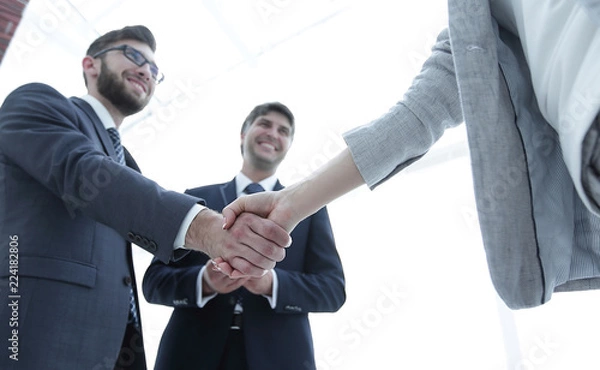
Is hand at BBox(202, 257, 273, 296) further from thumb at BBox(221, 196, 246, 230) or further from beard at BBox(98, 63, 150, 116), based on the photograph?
beard at BBox(98, 63, 150, 116)

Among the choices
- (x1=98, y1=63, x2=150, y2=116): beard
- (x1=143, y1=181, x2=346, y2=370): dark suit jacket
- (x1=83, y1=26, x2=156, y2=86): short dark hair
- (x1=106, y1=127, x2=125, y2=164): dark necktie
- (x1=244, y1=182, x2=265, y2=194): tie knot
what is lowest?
(x1=143, y1=181, x2=346, y2=370): dark suit jacket

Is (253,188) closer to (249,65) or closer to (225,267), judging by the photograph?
(225,267)

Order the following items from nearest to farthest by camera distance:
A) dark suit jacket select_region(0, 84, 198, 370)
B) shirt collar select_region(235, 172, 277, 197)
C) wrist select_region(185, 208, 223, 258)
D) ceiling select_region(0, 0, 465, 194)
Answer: dark suit jacket select_region(0, 84, 198, 370), wrist select_region(185, 208, 223, 258), shirt collar select_region(235, 172, 277, 197), ceiling select_region(0, 0, 465, 194)

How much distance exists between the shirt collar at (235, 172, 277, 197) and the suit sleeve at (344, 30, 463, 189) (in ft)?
3.32

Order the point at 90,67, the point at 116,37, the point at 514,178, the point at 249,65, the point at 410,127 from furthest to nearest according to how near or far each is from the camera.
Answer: the point at 249,65
the point at 116,37
the point at 90,67
the point at 410,127
the point at 514,178

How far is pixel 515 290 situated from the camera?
23.8 inches

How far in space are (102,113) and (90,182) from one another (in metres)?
0.55

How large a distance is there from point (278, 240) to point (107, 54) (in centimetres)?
120

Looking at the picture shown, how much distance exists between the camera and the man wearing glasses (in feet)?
3.41

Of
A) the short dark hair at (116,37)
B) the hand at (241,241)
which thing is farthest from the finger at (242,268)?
the short dark hair at (116,37)

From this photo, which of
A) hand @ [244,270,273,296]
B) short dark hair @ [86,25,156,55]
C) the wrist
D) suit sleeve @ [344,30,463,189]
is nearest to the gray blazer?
suit sleeve @ [344,30,463,189]

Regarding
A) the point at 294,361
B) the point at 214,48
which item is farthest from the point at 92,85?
the point at 214,48

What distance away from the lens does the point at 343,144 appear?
367 cm

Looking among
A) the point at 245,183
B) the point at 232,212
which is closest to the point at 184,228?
the point at 232,212
